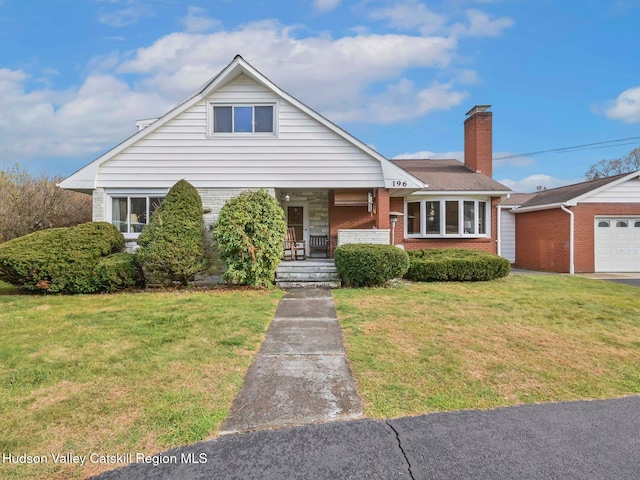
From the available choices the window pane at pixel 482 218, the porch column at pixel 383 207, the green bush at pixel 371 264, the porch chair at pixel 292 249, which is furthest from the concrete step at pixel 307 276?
the window pane at pixel 482 218

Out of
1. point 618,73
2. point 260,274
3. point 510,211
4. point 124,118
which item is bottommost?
point 260,274

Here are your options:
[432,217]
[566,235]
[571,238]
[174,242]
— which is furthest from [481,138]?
[174,242]

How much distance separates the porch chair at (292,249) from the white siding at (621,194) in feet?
39.0

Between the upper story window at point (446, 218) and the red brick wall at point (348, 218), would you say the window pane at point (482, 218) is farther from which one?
the red brick wall at point (348, 218)

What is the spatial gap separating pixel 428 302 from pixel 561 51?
13.3 meters

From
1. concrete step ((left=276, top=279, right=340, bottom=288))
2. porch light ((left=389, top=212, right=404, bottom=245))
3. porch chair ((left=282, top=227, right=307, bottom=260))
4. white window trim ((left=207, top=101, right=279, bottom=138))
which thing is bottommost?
concrete step ((left=276, top=279, right=340, bottom=288))

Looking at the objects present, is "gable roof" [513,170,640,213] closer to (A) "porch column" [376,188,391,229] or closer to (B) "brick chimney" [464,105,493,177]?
(B) "brick chimney" [464,105,493,177]

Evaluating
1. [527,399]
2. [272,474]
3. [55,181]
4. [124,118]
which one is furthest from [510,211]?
[55,181]

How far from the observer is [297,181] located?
11.4m

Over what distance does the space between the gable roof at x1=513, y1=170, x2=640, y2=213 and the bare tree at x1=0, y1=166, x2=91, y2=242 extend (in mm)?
21248

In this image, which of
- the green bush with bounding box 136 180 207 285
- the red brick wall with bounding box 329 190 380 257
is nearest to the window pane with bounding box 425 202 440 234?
the red brick wall with bounding box 329 190 380 257

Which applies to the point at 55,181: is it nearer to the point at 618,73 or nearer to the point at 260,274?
the point at 260,274

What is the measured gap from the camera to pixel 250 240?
948 centimetres

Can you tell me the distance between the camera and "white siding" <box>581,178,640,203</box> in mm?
14562
